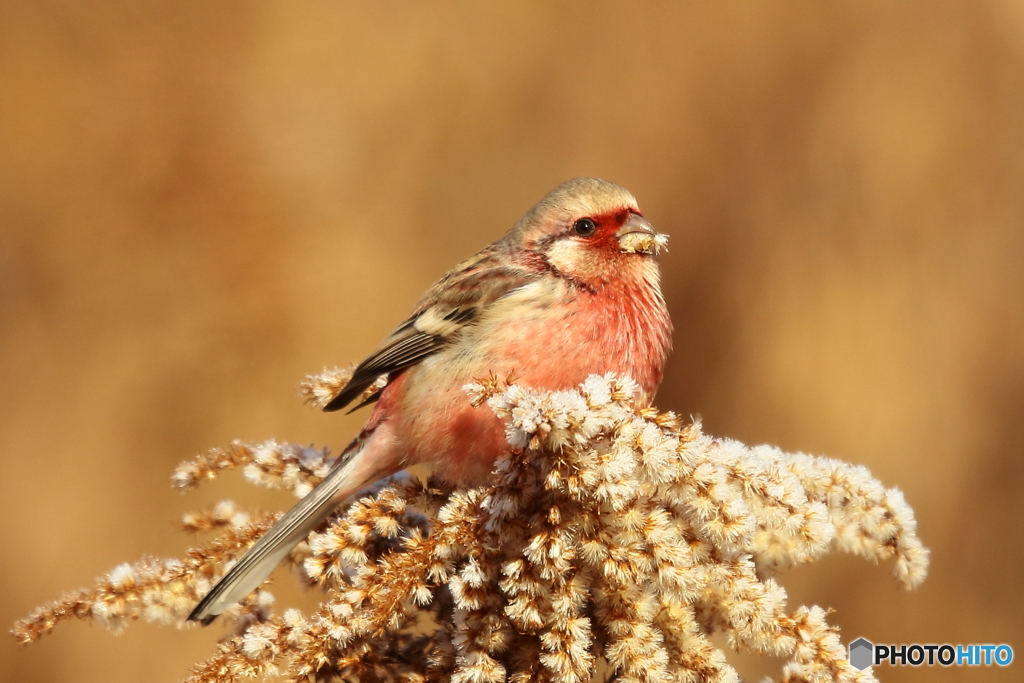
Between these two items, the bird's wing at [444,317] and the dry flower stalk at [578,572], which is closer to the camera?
the dry flower stalk at [578,572]

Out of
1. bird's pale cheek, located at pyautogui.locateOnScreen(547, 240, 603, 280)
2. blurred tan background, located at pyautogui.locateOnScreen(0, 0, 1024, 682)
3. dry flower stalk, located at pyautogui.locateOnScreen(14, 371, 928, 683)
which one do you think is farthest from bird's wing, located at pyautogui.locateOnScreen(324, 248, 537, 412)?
blurred tan background, located at pyautogui.locateOnScreen(0, 0, 1024, 682)

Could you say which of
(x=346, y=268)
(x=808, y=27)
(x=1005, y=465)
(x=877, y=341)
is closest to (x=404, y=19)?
(x=346, y=268)

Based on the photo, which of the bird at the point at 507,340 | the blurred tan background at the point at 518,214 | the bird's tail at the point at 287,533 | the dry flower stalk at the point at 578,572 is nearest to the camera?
the dry flower stalk at the point at 578,572

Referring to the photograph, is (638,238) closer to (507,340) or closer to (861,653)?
(507,340)

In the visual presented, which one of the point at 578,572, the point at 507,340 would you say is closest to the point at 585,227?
the point at 507,340

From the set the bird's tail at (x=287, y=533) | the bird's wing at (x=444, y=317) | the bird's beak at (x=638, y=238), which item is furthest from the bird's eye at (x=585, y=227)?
the bird's tail at (x=287, y=533)

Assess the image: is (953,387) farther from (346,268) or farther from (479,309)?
(346,268)

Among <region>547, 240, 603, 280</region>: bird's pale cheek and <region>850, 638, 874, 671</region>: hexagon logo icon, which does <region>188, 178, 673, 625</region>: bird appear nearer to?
<region>547, 240, 603, 280</region>: bird's pale cheek

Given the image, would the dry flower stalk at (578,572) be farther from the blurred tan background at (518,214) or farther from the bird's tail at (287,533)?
the blurred tan background at (518,214)
